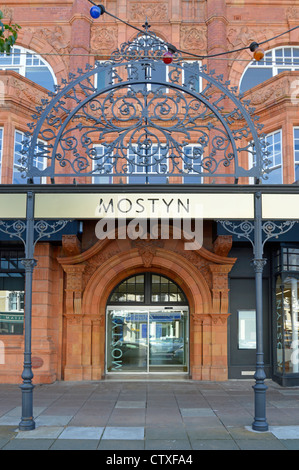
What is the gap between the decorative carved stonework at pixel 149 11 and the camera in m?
15.2

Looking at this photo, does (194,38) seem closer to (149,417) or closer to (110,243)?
(110,243)

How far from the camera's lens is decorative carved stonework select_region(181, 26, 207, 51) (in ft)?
49.1

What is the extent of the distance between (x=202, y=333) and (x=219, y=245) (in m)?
2.63

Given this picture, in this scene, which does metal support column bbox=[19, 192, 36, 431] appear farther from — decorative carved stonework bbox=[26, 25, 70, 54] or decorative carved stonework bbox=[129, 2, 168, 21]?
decorative carved stonework bbox=[129, 2, 168, 21]

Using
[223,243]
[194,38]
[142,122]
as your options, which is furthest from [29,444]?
[194,38]

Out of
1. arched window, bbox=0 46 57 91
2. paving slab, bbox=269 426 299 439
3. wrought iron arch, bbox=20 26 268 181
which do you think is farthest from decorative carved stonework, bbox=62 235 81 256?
paving slab, bbox=269 426 299 439

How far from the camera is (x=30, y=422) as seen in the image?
8.15 metres

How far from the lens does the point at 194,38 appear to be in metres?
15.1

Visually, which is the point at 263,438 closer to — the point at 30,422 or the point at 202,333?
the point at 30,422

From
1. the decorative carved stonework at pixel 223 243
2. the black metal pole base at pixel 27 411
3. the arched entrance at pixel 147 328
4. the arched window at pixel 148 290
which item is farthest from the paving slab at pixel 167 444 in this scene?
the arched window at pixel 148 290

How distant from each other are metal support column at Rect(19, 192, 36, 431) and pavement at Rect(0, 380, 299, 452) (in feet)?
0.83

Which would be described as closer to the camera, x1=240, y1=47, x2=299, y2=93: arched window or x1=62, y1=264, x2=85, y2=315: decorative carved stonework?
x1=62, y1=264, x2=85, y2=315: decorative carved stonework

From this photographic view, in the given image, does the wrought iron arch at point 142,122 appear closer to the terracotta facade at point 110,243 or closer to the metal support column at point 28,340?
the metal support column at point 28,340
